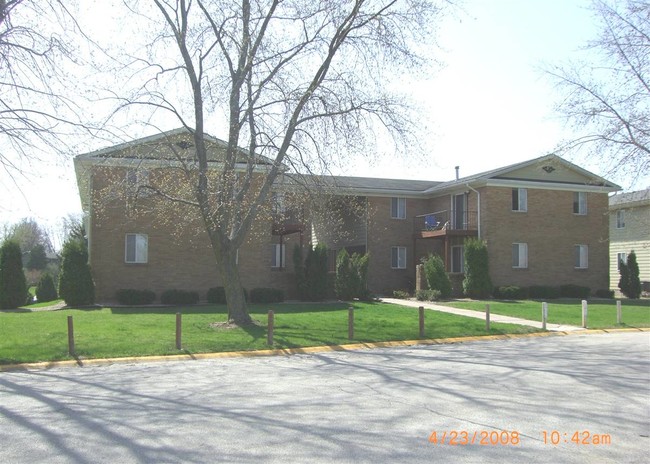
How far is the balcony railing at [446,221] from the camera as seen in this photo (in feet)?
104

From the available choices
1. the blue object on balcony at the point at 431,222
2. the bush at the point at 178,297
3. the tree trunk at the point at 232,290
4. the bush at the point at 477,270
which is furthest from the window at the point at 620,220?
the tree trunk at the point at 232,290

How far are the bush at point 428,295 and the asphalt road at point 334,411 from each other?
1537 cm

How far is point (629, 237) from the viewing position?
39.0m

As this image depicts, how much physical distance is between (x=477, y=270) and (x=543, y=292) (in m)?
3.81

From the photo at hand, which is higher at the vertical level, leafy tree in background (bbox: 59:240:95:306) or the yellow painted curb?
leafy tree in background (bbox: 59:240:95:306)

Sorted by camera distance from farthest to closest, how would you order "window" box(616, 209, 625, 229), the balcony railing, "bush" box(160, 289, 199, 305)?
"window" box(616, 209, 625, 229), the balcony railing, "bush" box(160, 289, 199, 305)

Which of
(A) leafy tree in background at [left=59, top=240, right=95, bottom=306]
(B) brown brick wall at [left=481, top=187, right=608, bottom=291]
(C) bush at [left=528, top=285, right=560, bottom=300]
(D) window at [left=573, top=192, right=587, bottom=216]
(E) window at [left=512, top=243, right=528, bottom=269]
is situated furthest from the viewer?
(D) window at [left=573, top=192, right=587, bottom=216]

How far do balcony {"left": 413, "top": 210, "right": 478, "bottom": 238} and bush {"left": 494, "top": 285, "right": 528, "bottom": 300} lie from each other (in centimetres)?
321

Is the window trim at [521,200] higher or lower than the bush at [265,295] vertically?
higher

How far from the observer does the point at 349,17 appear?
16906 mm

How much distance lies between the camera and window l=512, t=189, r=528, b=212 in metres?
31.7

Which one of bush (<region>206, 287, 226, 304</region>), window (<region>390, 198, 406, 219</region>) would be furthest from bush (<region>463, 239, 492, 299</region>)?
bush (<region>206, 287, 226, 304</region>)

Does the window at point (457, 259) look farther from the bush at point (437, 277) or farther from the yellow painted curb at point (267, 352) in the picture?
the yellow painted curb at point (267, 352)

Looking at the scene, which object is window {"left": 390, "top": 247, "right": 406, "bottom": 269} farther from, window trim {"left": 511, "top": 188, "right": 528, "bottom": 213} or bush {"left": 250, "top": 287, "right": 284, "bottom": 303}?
bush {"left": 250, "top": 287, "right": 284, "bottom": 303}
